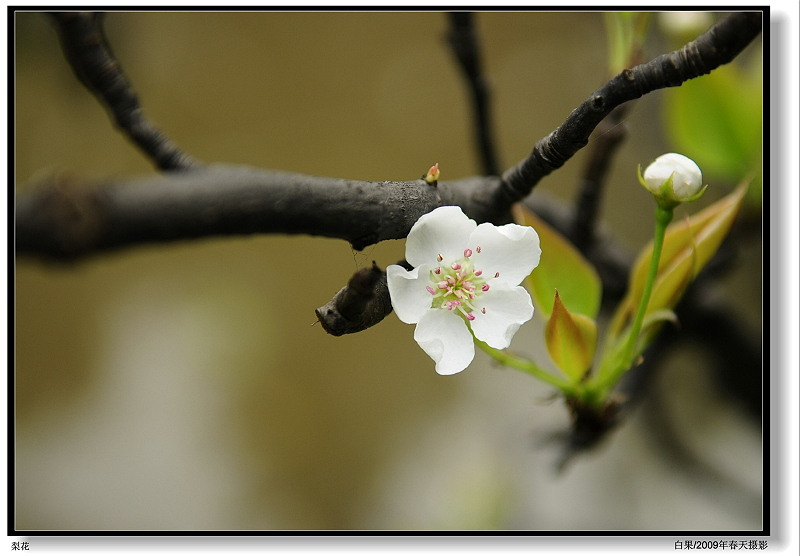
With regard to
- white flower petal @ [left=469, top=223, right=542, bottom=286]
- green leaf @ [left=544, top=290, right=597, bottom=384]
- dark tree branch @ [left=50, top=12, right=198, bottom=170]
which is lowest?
green leaf @ [left=544, top=290, right=597, bottom=384]

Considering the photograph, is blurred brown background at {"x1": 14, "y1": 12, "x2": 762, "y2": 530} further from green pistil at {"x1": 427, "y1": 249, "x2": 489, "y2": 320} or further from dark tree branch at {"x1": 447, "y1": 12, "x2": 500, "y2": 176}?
green pistil at {"x1": 427, "y1": 249, "x2": 489, "y2": 320}

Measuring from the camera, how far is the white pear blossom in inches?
10.3

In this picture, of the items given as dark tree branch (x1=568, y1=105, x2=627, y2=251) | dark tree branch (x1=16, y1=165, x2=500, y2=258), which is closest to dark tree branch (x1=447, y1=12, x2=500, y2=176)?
dark tree branch (x1=568, y1=105, x2=627, y2=251)

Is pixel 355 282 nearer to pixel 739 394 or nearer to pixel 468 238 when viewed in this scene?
pixel 468 238

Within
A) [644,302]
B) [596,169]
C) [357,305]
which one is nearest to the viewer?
[357,305]

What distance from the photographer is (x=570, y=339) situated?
1.13 feet

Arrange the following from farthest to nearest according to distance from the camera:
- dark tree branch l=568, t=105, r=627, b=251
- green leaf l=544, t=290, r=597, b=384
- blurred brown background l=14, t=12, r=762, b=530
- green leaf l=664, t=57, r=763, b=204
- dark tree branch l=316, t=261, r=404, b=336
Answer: blurred brown background l=14, t=12, r=762, b=530, green leaf l=664, t=57, r=763, b=204, dark tree branch l=568, t=105, r=627, b=251, green leaf l=544, t=290, r=597, b=384, dark tree branch l=316, t=261, r=404, b=336

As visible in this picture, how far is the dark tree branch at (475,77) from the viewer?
446 mm

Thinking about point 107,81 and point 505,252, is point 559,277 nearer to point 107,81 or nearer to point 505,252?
point 505,252

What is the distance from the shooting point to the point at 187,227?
12.4 inches

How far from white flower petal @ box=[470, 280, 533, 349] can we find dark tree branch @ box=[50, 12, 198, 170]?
9.3 inches

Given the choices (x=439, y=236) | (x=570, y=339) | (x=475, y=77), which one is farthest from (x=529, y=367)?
(x=475, y=77)

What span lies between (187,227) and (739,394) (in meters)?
0.61

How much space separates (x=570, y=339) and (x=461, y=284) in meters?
0.10
